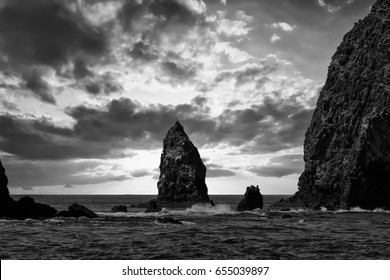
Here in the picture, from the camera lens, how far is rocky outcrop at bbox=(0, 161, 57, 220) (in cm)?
6357

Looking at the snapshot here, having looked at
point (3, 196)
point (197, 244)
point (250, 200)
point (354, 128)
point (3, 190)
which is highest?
point (354, 128)

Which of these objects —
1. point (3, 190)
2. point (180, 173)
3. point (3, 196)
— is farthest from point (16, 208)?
point (180, 173)

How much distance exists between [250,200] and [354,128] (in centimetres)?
2967

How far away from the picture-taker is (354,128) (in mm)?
102750

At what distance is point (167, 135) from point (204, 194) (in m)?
24.8

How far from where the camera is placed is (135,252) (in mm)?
29812

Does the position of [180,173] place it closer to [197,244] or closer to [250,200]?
[250,200]

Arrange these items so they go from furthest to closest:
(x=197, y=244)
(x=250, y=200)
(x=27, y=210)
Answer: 1. (x=250, y=200)
2. (x=27, y=210)
3. (x=197, y=244)

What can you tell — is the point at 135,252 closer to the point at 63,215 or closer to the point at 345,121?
the point at 63,215

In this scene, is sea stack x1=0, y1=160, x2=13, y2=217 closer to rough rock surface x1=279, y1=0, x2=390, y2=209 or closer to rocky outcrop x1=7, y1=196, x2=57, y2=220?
rocky outcrop x1=7, y1=196, x2=57, y2=220

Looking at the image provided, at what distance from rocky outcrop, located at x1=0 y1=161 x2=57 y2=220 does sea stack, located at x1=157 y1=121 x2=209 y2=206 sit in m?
55.1

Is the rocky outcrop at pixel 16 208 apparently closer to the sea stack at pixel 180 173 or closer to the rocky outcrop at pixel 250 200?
the rocky outcrop at pixel 250 200

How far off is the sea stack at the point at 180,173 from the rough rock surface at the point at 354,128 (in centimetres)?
2545
